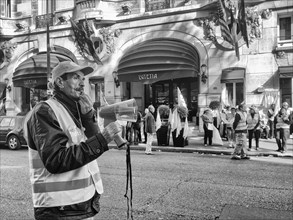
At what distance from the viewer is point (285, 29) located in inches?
627

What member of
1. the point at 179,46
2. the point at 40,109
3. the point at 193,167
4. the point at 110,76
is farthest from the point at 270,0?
the point at 40,109

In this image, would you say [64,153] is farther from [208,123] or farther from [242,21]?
[242,21]

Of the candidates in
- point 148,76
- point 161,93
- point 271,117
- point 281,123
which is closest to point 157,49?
point 148,76

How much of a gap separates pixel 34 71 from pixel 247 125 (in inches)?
525

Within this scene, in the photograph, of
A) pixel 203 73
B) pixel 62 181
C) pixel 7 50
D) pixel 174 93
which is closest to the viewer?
pixel 62 181

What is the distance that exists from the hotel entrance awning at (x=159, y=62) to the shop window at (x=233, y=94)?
180 centimetres

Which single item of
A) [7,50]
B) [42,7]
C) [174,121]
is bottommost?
[174,121]

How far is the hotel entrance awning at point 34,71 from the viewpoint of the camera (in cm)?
1955

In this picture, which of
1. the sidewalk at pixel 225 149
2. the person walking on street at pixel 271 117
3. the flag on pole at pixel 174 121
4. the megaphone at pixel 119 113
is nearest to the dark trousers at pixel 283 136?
the sidewalk at pixel 225 149

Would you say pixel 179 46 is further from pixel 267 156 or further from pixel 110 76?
pixel 267 156

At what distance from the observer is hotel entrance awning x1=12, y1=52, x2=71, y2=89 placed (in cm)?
1955

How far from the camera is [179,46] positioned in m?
17.0

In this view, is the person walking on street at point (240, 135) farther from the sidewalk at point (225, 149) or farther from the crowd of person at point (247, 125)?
the sidewalk at point (225, 149)

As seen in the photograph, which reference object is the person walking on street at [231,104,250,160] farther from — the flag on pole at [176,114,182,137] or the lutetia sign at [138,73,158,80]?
the lutetia sign at [138,73,158,80]
